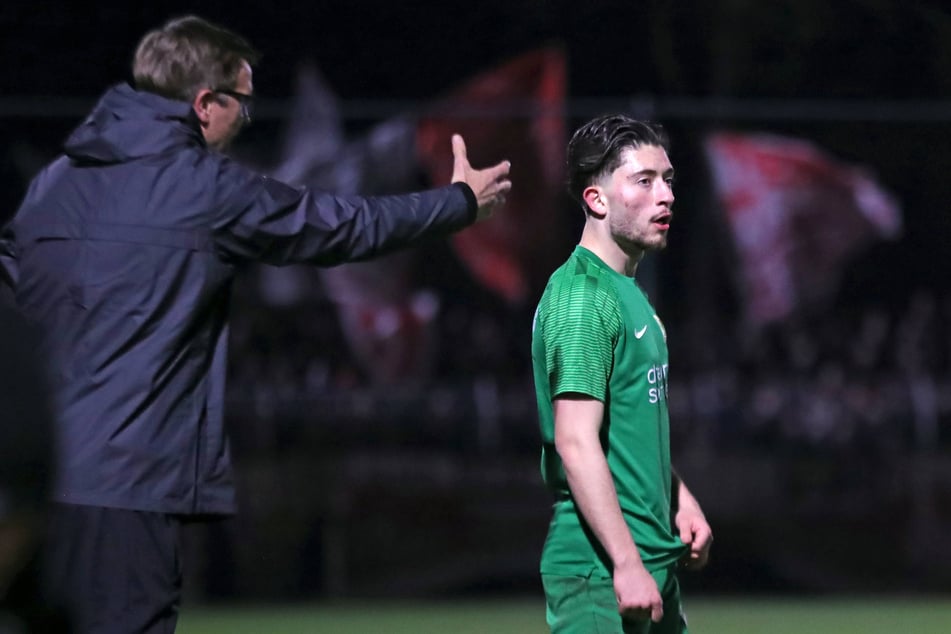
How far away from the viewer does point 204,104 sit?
341 cm

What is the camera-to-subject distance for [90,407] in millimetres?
3178

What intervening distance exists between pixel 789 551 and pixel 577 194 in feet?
16.3

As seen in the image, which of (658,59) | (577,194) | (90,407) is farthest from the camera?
(658,59)

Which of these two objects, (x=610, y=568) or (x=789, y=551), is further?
(x=789, y=551)

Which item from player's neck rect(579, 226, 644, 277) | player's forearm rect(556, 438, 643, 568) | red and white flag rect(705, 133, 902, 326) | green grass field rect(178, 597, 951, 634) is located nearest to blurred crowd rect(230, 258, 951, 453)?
red and white flag rect(705, 133, 902, 326)

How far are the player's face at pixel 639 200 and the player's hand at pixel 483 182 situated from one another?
0.25 meters

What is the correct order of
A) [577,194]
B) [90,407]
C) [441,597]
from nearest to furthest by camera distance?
[90,407]
[577,194]
[441,597]

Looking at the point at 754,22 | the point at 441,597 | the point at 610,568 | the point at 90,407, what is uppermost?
the point at 754,22

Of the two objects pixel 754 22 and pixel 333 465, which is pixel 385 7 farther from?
pixel 333 465

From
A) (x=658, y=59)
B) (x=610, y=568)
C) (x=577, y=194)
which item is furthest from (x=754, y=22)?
(x=610, y=568)

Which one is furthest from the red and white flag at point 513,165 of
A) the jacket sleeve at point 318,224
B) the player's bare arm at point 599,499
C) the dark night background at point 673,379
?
the player's bare arm at point 599,499

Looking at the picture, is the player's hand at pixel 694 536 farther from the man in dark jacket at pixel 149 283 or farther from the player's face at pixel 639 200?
the man in dark jacket at pixel 149 283

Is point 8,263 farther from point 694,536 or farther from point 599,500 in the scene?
point 694,536

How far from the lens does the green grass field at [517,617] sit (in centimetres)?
722
